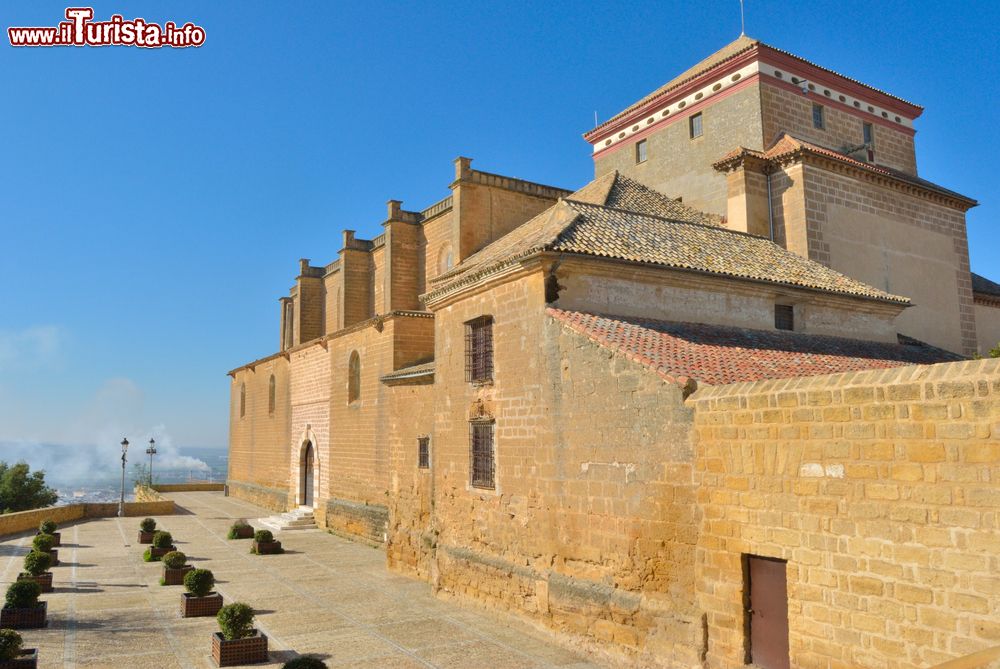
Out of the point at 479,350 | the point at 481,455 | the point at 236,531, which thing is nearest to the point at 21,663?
the point at 481,455

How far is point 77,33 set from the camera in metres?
12.9

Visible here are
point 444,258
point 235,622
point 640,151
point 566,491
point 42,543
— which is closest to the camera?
point 235,622

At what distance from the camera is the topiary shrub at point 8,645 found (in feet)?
27.4

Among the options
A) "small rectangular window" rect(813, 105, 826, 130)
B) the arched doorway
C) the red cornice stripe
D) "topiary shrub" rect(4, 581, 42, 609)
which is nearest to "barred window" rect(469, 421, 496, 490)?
"topiary shrub" rect(4, 581, 42, 609)

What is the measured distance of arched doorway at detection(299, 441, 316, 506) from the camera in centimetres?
2791

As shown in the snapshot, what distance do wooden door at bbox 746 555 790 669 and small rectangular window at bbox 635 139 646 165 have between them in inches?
655

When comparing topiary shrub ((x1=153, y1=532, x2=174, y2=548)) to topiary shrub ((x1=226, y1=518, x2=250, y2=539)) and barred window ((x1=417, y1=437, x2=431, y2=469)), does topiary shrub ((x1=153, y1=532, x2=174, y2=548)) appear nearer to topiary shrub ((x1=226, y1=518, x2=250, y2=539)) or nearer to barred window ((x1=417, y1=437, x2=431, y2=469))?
topiary shrub ((x1=226, y1=518, x2=250, y2=539))

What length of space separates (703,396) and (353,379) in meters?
17.1

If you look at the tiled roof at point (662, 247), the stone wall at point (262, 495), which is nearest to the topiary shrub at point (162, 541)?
the stone wall at point (262, 495)

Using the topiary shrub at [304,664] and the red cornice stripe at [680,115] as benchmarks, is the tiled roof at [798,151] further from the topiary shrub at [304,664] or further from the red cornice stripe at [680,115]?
the topiary shrub at [304,664]

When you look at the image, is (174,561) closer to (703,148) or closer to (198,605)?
(198,605)

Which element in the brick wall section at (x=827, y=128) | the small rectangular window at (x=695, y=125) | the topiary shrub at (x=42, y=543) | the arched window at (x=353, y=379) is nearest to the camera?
the topiary shrub at (x=42, y=543)

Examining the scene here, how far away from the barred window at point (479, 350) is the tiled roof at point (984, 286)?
16.1 meters

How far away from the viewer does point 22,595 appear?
11680 mm
